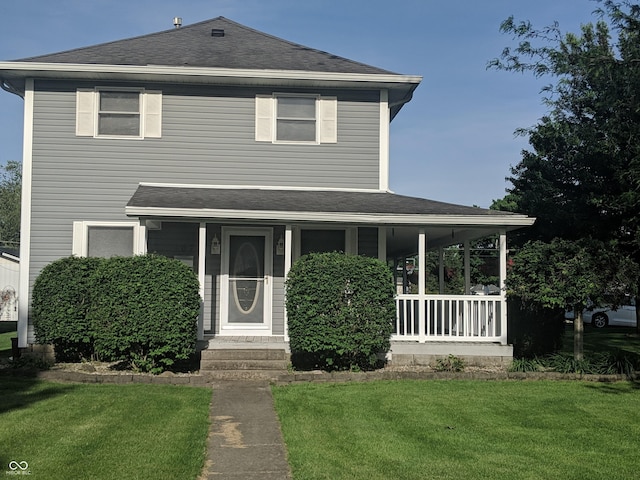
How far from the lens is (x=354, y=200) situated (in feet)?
38.7

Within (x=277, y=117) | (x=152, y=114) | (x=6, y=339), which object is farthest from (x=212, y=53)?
(x=6, y=339)

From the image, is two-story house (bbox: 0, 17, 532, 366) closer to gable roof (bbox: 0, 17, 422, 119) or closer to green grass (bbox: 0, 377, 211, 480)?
gable roof (bbox: 0, 17, 422, 119)

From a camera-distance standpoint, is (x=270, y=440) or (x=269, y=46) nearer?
(x=270, y=440)

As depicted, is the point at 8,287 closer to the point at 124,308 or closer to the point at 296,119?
the point at 296,119

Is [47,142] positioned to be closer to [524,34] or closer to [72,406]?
[72,406]

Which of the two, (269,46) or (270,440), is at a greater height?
(269,46)

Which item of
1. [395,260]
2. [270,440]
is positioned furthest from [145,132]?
[395,260]

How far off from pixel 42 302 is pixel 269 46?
303 inches

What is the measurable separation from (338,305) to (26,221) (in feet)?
21.1

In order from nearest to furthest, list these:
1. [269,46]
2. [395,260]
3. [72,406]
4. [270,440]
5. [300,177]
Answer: [270,440], [72,406], [300,177], [269,46], [395,260]

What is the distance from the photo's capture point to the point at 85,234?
39.2ft

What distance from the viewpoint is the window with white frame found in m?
12.0

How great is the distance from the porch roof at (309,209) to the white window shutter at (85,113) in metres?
1.60

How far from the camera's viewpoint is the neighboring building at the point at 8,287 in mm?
28027
